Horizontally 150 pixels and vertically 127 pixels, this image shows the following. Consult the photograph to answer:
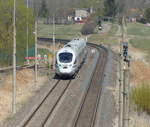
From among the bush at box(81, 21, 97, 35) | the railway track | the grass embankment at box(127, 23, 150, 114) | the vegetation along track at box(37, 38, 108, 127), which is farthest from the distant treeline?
the bush at box(81, 21, 97, 35)

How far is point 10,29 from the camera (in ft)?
169

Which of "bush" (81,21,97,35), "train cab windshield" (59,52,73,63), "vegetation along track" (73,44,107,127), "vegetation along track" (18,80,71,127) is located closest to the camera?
"vegetation along track" (18,80,71,127)

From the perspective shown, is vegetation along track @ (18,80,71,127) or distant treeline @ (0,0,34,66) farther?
distant treeline @ (0,0,34,66)

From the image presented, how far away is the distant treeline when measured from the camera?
50500 millimetres

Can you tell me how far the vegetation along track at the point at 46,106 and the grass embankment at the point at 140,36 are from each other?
51.7 metres

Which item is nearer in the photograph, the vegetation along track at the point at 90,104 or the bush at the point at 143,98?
the vegetation along track at the point at 90,104

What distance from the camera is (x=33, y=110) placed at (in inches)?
987

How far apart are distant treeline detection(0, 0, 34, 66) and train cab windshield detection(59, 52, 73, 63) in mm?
15236

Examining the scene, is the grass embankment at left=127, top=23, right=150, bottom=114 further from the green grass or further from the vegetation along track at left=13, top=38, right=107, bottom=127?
the green grass

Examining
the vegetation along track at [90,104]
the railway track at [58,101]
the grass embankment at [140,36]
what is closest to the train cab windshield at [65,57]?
the railway track at [58,101]

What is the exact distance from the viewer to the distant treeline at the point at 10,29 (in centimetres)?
5050

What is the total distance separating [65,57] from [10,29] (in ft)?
55.6

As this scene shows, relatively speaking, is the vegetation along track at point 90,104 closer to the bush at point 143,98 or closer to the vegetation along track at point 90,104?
the vegetation along track at point 90,104

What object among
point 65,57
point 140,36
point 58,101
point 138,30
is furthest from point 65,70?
point 138,30
